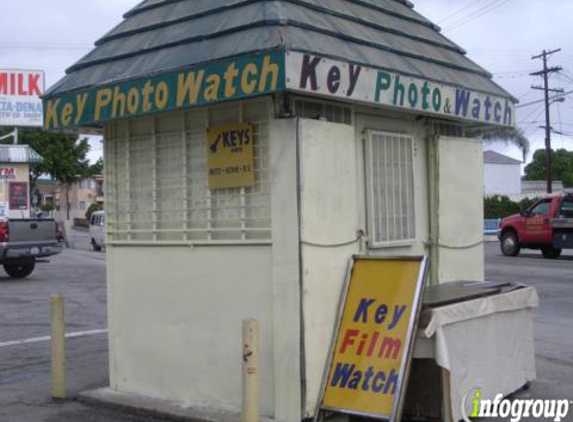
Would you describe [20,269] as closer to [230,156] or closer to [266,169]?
[230,156]

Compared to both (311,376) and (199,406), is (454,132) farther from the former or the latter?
(199,406)

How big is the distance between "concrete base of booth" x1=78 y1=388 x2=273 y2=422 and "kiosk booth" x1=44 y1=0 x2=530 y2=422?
3.1 inches

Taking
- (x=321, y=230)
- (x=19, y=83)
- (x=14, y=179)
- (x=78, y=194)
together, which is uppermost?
(x=19, y=83)

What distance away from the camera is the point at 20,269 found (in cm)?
2030

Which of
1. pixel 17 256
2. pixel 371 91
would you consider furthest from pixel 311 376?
pixel 17 256

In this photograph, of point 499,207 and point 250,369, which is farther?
point 499,207

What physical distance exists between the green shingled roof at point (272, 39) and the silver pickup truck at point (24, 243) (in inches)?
499

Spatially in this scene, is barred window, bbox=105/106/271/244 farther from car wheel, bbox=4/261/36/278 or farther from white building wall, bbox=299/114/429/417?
car wheel, bbox=4/261/36/278

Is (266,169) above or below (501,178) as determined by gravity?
below

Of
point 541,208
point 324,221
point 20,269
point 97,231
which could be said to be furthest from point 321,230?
point 97,231

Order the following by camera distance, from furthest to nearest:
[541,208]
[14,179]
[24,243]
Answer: [14,179] < [541,208] < [24,243]

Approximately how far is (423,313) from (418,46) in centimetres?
270

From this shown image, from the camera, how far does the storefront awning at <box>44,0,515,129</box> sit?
5605mm

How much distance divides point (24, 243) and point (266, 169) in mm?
14862
